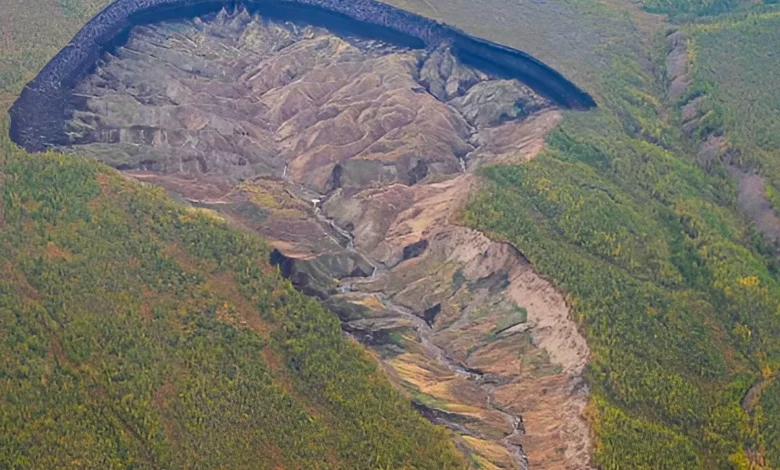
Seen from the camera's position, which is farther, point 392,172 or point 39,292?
point 392,172

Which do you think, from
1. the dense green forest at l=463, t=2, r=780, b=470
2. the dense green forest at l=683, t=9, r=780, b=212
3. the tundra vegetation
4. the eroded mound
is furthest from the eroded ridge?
the dense green forest at l=683, t=9, r=780, b=212

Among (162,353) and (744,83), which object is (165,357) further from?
(744,83)

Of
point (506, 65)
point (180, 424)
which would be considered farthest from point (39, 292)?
point (506, 65)

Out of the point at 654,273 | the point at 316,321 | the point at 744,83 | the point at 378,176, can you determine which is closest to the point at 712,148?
the point at 744,83

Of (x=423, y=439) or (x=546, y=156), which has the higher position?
(x=546, y=156)

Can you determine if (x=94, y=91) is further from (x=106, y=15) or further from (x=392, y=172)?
(x=392, y=172)

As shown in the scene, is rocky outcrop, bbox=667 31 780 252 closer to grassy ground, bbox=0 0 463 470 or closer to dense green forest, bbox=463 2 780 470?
dense green forest, bbox=463 2 780 470
